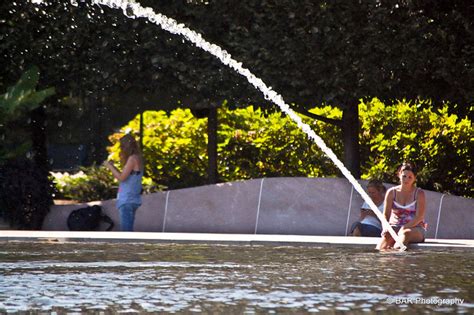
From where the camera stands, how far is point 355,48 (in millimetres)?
17766

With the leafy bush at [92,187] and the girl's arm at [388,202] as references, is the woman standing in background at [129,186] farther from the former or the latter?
the leafy bush at [92,187]

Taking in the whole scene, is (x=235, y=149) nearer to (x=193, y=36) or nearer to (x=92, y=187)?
(x=92, y=187)

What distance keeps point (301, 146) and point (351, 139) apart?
8.91 feet

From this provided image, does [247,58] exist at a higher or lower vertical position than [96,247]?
higher

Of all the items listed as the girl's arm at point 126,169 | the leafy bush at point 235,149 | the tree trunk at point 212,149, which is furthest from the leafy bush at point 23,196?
the leafy bush at point 235,149

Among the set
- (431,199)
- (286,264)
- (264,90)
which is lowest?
(286,264)

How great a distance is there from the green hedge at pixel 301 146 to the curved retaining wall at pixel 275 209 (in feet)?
5.87

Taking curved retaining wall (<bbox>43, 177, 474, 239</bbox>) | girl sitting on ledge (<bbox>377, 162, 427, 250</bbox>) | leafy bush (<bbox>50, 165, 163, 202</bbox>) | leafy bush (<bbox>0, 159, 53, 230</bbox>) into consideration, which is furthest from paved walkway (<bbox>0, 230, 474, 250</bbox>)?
leafy bush (<bbox>50, 165, 163, 202</bbox>)

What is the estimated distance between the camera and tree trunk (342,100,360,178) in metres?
18.8

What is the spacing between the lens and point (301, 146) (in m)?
21.5

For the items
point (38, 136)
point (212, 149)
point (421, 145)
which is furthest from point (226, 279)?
point (421, 145)

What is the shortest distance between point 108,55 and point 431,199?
5.62 metres

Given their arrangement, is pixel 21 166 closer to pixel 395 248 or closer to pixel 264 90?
pixel 264 90

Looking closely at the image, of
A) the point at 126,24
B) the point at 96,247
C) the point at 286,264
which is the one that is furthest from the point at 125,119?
the point at 286,264
